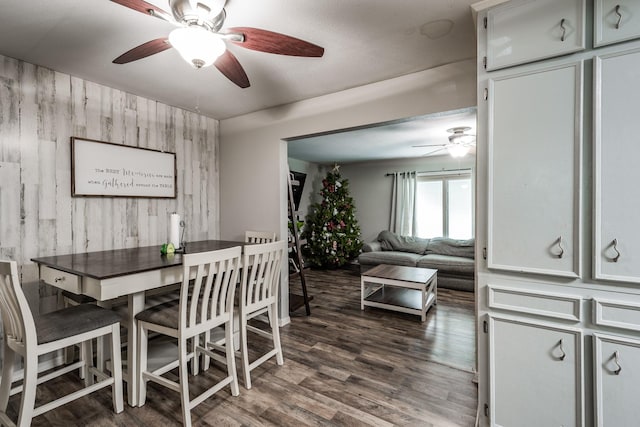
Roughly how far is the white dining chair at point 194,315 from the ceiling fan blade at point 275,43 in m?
1.21

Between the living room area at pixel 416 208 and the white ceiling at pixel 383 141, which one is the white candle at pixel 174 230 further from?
the living room area at pixel 416 208

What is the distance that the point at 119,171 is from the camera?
2697 millimetres

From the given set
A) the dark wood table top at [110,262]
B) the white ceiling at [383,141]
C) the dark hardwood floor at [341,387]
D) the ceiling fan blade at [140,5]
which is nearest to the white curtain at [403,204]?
the white ceiling at [383,141]

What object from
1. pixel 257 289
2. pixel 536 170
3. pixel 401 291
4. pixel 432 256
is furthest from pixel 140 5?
pixel 432 256

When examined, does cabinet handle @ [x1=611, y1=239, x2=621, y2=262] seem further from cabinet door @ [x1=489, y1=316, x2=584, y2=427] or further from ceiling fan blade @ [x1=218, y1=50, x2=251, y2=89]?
ceiling fan blade @ [x1=218, y1=50, x2=251, y2=89]

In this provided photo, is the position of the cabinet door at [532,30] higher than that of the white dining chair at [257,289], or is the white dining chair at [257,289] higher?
the cabinet door at [532,30]

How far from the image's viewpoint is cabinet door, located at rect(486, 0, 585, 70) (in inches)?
52.8

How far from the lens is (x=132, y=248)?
8.98 ft

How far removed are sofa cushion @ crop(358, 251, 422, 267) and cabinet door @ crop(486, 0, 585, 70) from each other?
A: 12.8 ft

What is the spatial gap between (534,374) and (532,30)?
1.70 m

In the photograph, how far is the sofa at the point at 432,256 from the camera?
15.1 feet

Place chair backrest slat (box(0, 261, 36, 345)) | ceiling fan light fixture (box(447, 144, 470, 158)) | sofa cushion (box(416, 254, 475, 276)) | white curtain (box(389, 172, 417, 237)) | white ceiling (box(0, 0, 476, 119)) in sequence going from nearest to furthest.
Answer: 1. chair backrest slat (box(0, 261, 36, 345))
2. white ceiling (box(0, 0, 476, 119))
3. ceiling fan light fixture (box(447, 144, 470, 158))
4. sofa cushion (box(416, 254, 475, 276))
5. white curtain (box(389, 172, 417, 237))

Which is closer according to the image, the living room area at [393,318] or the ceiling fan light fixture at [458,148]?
the living room area at [393,318]

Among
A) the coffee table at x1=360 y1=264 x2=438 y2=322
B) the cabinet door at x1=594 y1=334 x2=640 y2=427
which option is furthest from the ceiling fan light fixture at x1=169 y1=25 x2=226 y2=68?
the coffee table at x1=360 y1=264 x2=438 y2=322
